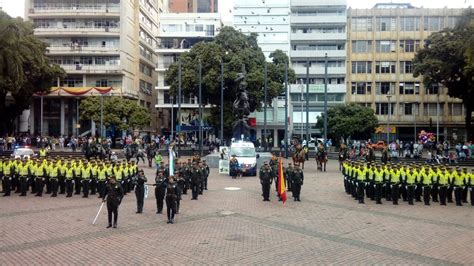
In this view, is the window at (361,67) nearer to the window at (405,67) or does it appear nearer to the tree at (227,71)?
the window at (405,67)

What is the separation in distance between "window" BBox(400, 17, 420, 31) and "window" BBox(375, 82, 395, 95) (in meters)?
7.91

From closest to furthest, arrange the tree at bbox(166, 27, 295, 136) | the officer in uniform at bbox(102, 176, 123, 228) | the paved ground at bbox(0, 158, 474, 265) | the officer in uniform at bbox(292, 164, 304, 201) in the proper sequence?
the paved ground at bbox(0, 158, 474, 265)
the officer in uniform at bbox(102, 176, 123, 228)
the officer in uniform at bbox(292, 164, 304, 201)
the tree at bbox(166, 27, 295, 136)

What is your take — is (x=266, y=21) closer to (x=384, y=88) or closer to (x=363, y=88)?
(x=363, y=88)

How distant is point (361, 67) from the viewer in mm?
66875

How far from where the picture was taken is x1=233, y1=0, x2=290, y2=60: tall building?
6862 cm

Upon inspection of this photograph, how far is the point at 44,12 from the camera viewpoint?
60875 millimetres

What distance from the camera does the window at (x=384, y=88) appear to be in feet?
217

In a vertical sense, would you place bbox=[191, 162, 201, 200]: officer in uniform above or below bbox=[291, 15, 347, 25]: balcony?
below

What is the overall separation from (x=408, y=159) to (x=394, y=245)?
94.7ft

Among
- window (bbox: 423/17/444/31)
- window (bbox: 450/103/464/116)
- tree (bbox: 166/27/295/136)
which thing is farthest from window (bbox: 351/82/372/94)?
tree (bbox: 166/27/295/136)

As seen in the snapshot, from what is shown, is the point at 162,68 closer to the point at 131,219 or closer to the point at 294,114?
the point at 294,114

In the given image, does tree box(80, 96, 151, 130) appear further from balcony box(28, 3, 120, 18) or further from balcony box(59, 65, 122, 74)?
balcony box(28, 3, 120, 18)

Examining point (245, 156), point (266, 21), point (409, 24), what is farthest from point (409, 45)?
point (245, 156)

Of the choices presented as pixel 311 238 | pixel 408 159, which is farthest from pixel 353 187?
pixel 408 159
